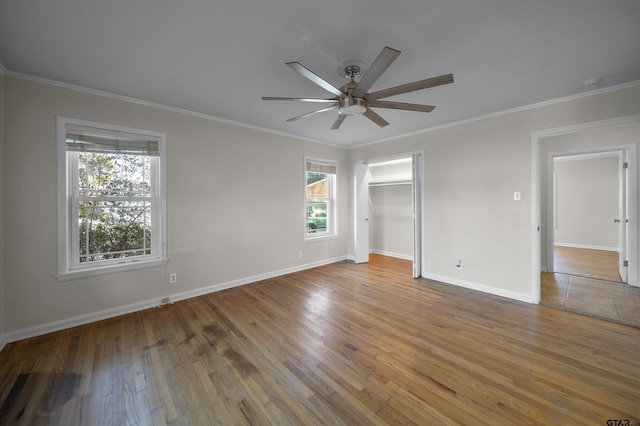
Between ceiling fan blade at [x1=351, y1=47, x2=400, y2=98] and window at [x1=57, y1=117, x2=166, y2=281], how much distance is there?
2658 mm

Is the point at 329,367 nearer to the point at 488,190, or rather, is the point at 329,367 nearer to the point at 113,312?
the point at 113,312

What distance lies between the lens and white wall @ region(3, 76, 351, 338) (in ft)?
7.82

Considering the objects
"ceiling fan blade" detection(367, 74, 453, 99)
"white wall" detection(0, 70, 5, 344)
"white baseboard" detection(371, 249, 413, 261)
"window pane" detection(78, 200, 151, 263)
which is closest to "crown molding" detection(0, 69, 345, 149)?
"white wall" detection(0, 70, 5, 344)

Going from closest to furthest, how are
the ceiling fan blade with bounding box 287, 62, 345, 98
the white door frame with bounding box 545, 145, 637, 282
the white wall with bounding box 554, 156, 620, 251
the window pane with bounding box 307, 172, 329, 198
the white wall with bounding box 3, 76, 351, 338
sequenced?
1. the ceiling fan blade with bounding box 287, 62, 345, 98
2. the white wall with bounding box 3, 76, 351, 338
3. the white door frame with bounding box 545, 145, 637, 282
4. the window pane with bounding box 307, 172, 329, 198
5. the white wall with bounding box 554, 156, 620, 251

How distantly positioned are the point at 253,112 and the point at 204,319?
8.97 ft

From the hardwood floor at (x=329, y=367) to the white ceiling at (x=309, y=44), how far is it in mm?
2585

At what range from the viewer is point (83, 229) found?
2.74 meters

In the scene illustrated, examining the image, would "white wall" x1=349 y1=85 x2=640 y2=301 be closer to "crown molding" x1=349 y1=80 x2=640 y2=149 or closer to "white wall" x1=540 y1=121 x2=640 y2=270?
"crown molding" x1=349 y1=80 x2=640 y2=149

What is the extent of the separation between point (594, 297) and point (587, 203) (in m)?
4.56

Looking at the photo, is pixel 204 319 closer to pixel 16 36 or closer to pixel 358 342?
pixel 358 342

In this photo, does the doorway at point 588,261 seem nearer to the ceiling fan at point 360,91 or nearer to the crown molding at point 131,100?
the ceiling fan at point 360,91

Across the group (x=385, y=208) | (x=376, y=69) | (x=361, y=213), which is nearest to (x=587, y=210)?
(x=385, y=208)

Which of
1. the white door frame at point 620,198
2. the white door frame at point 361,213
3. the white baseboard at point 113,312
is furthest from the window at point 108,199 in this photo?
the white door frame at point 620,198

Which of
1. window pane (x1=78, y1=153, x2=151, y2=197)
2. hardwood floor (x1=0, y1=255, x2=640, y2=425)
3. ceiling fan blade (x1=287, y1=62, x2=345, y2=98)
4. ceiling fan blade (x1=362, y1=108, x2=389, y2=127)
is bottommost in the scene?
hardwood floor (x1=0, y1=255, x2=640, y2=425)
